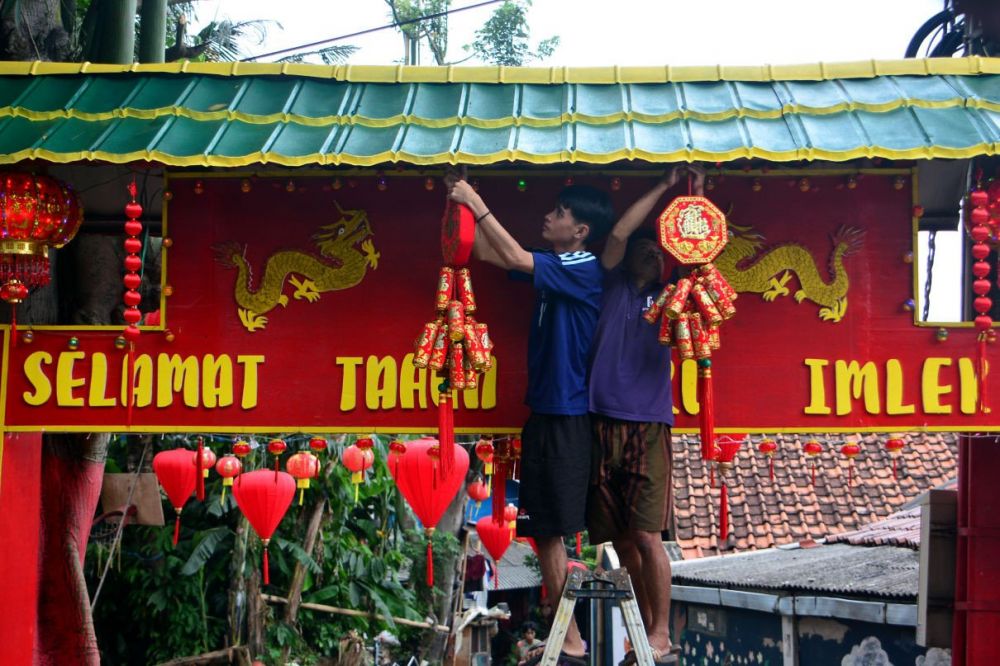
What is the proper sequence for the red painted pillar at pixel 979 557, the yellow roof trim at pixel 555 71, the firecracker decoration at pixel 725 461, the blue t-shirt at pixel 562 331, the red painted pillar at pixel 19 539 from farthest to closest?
the red painted pillar at pixel 979 557 → the firecracker decoration at pixel 725 461 → the red painted pillar at pixel 19 539 → the yellow roof trim at pixel 555 71 → the blue t-shirt at pixel 562 331

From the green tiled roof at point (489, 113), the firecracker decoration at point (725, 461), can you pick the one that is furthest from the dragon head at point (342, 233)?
the firecracker decoration at point (725, 461)

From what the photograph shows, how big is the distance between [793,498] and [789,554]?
7.16 ft

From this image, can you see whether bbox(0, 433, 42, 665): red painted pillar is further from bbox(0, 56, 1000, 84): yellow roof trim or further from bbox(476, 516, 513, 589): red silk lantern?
bbox(476, 516, 513, 589): red silk lantern

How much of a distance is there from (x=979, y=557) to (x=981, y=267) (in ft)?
6.71

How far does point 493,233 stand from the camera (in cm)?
541

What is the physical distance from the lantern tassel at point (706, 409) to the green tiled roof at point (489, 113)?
986 mm

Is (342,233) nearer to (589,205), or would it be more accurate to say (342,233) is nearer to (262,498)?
(589,205)

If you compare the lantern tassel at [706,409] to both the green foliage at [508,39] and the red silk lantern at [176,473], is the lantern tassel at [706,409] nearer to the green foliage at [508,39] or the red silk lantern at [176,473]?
the red silk lantern at [176,473]

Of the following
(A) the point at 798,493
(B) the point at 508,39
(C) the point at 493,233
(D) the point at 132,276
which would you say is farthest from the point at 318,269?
(B) the point at 508,39

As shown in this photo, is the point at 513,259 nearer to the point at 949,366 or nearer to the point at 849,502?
the point at 949,366

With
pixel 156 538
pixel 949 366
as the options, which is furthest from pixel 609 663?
pixel 949 366

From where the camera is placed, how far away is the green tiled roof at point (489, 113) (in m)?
5.27

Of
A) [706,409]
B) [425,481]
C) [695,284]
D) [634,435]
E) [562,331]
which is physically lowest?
[425,481]

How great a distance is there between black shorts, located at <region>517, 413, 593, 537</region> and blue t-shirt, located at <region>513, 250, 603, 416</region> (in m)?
0.08
